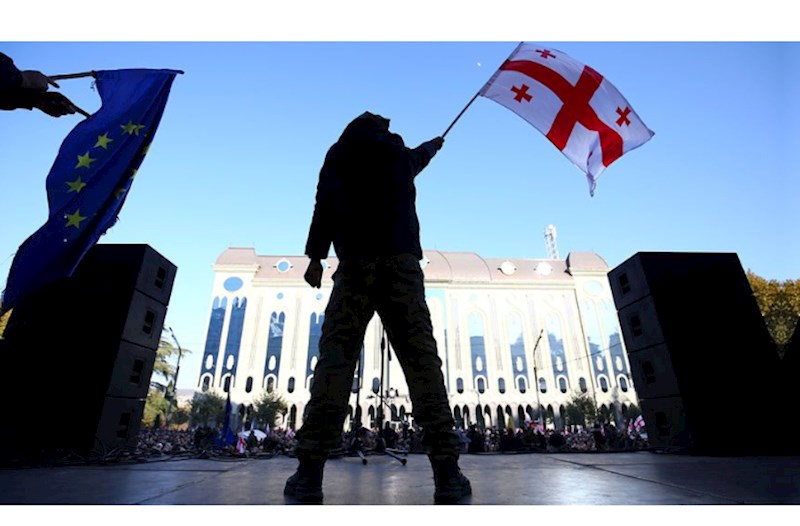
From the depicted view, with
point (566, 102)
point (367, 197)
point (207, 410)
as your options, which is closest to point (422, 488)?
point (367, 197)

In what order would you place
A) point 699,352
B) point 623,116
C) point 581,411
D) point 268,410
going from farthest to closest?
point 581,411
point 268,410
point 699,352
point 623,116

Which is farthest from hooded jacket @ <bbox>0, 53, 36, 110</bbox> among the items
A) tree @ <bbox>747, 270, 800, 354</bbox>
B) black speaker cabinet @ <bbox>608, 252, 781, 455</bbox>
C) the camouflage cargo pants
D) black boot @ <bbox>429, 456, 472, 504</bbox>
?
tree @ <bbox>747, 270, 800, 354</bbox>

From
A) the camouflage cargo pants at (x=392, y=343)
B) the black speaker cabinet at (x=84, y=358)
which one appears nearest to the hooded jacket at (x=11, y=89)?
the black speaker cabinet at (x=84, y=358)

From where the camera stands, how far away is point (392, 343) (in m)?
2.12

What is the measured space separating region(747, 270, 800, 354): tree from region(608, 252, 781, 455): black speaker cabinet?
1112 inches

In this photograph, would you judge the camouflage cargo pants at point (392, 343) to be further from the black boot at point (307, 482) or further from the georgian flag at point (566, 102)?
the georgian flag at point (566, 102)

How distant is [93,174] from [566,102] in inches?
221

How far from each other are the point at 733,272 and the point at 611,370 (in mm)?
43928

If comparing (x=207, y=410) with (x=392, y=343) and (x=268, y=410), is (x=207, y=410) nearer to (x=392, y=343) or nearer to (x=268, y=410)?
(x=268, y=410)

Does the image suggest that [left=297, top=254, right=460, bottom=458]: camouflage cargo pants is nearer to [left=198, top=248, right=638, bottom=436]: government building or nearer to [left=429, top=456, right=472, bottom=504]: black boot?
[left=429, top=456, right=472, bottom=504]: black boot

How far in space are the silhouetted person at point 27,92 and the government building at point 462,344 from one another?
36936 millimetres

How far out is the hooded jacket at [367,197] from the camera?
2.21m

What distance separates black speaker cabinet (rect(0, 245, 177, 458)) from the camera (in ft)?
12.0

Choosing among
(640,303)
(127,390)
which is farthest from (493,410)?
(127,390)
